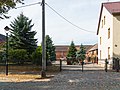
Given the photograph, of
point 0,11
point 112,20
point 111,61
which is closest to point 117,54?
point 111,61

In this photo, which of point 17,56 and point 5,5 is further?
point 17,56

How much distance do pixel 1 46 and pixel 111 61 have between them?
49.8 feet

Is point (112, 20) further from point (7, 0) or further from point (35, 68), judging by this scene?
point (7, 0)

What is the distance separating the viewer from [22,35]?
40.6m

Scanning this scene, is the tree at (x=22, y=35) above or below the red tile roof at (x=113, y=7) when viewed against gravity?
below

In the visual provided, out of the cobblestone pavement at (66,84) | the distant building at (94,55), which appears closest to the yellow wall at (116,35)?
the cobblestone pavement at (66,84)

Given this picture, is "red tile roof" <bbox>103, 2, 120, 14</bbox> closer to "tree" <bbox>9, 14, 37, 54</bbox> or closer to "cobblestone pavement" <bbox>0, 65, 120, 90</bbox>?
"tree" <bbox>9, 14, 37, 54</bbox>

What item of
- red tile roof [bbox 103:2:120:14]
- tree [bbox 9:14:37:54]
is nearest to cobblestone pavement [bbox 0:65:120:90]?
red tile roof [bbox 103:2:120:14]

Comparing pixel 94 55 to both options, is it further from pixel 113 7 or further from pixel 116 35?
pixel 116 35

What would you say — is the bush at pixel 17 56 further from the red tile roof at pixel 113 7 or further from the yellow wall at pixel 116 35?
the red tile roof at pixel 113 7

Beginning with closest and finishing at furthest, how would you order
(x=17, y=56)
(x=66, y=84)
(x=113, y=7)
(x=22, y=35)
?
1. (x=66, y=84)
2. (x=17, y=56)
3. (x=113, y=7)
4. (x=22, y=35)

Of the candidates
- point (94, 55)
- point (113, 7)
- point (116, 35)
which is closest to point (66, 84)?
point (116, 35)

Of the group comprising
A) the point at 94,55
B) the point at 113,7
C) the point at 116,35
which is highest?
the point at 113,7

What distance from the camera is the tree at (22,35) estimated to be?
39875mm
